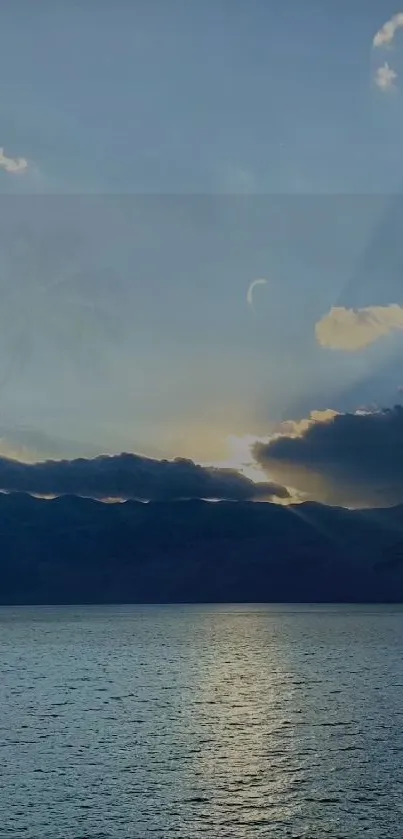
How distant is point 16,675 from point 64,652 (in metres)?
54.5

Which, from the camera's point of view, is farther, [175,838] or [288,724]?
[288,724]

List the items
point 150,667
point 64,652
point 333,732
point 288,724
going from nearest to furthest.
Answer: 1. point 333,732
2. point 288,724
3. point 150,667
4. point 64,652

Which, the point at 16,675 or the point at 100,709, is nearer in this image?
the point at 100,709

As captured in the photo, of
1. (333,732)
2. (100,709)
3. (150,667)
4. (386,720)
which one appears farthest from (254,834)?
(150,667)

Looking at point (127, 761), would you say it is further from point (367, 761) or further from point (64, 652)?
point (64, 652)

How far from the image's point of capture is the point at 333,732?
6247 cm

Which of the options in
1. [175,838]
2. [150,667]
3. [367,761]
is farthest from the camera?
[150,667]

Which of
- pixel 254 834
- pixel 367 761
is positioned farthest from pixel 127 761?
pixel 254 834

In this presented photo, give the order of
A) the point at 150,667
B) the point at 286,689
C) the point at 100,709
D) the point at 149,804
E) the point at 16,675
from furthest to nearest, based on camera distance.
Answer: the point at 150,667 → the point at 16,675 → the point at 286,689 → the point at 100,709 → the point at 149,804

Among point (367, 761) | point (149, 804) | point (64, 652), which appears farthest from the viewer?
point (64, 652)

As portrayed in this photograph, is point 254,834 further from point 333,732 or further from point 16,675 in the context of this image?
point 16,675

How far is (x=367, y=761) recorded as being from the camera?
50.0m

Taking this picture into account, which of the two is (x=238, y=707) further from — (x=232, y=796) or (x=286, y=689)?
(x=232, y=796)

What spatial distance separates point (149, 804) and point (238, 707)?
4071 cm
